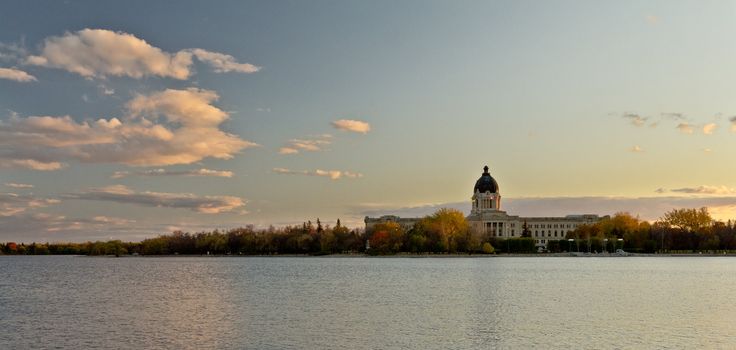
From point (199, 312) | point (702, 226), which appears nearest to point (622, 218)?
point (702, 226)

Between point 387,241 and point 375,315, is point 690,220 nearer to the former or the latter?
point 387,241

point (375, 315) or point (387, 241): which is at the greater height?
point (387, 241)

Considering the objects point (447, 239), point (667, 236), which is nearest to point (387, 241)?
point (447, 239)

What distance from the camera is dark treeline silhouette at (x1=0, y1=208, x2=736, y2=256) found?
163 meters

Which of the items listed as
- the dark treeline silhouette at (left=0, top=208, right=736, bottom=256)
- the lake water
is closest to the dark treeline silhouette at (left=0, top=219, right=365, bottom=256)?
the dark treeline silhouette at (left=0, top=208, right=736, bottom=256)

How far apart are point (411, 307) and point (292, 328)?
11.5 metres

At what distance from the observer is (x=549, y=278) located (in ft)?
262

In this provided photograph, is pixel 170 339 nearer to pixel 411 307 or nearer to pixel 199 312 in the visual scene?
pixel 199 312

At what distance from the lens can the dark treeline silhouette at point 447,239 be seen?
536 feet

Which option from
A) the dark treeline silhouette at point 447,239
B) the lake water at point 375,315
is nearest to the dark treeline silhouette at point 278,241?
the dark treeline silhouette at point 447,239

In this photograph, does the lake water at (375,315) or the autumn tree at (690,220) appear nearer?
the lake water at (375,315)

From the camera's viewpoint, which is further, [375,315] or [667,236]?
[667,236]

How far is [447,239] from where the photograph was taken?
160125mm

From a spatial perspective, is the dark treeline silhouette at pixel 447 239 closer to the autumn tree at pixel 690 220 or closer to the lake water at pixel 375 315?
the autumn tree at pixel 690 220
